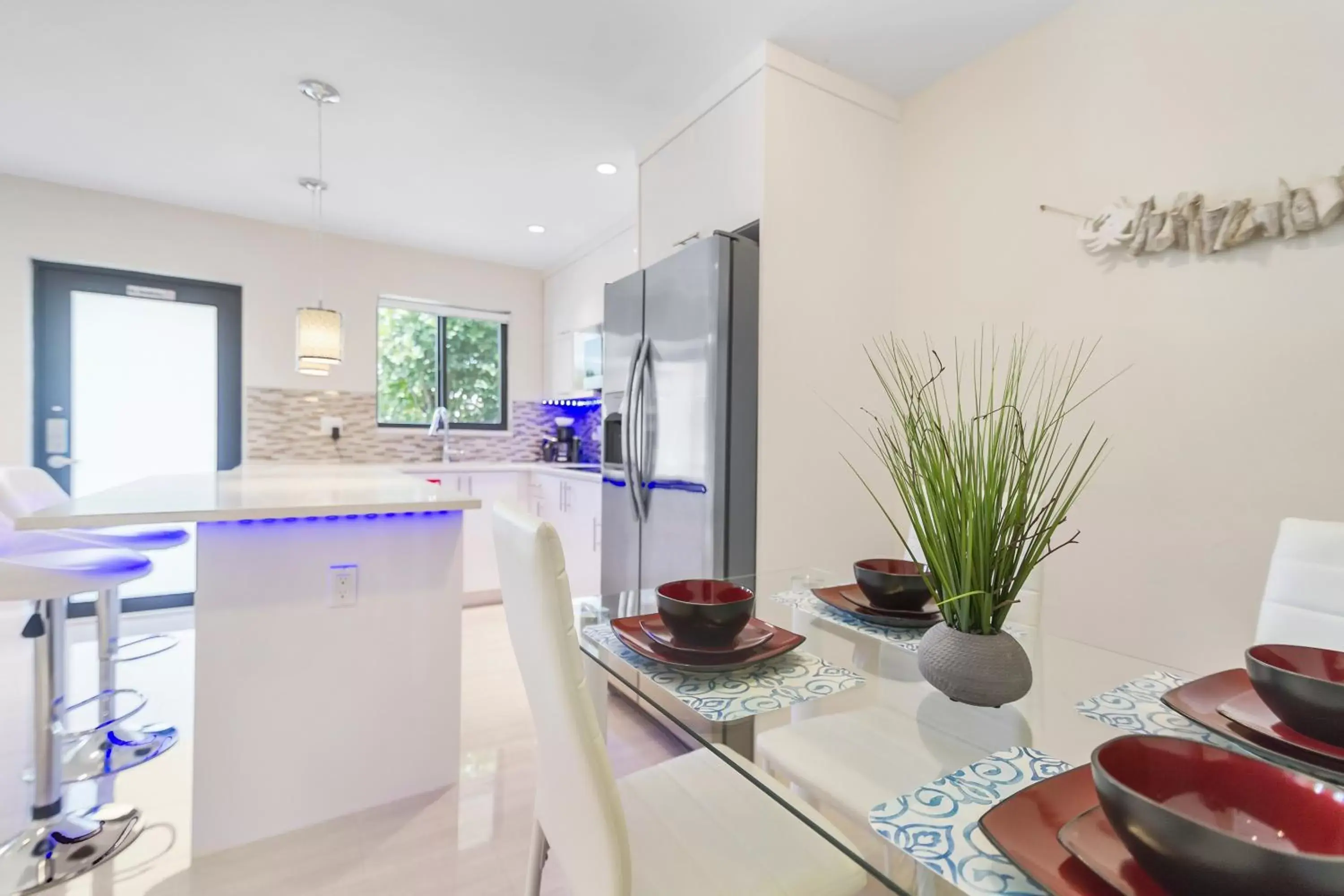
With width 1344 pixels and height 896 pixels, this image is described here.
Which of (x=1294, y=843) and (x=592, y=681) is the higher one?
(x=1294, y=843)

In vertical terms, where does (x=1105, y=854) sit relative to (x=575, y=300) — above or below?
below

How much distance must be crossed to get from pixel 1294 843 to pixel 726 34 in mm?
2587

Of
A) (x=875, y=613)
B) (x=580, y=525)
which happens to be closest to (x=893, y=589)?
(x=875, y=613)

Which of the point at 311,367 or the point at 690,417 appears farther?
the point at 311,367

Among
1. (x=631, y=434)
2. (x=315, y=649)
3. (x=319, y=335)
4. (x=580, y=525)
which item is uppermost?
(x=319, y=335)

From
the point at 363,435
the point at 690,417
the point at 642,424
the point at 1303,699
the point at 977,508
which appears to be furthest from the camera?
the point at 363,435

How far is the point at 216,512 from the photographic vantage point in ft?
4.94

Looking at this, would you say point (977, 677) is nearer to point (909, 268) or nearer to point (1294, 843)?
point (1294, 843)

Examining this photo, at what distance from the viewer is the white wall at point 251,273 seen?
3418mm

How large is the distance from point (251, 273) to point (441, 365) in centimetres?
136

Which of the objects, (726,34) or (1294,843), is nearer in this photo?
(1294,843)

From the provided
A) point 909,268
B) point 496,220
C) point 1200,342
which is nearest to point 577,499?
point 496,220

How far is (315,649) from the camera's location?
1.77m

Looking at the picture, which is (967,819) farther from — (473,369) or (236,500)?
(473,369)
